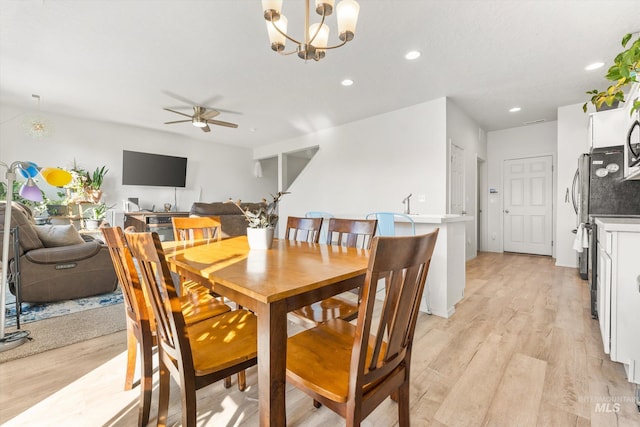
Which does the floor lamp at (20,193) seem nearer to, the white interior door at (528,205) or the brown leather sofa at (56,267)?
the brown leather sofa at (56,267)

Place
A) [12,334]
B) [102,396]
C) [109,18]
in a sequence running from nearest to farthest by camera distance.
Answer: [102,396] → [12,334] → [109,18]

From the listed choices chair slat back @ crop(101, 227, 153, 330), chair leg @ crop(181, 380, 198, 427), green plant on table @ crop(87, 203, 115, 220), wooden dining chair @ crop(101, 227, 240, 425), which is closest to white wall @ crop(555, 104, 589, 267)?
wooden dining chair @ crop(101, 227, 240, 425)

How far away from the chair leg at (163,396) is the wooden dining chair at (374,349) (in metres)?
0.58

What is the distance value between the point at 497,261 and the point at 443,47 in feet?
12.7

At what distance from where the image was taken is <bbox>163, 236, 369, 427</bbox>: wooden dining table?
834 mm

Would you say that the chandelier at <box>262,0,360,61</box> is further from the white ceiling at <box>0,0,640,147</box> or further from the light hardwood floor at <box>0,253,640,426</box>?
the light hardwood floor at <box>0,253,640,426</box>

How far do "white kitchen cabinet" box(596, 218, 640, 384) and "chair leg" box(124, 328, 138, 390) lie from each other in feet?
8.52

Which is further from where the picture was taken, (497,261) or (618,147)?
(497,261)

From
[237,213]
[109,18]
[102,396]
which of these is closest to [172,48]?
[109,18]

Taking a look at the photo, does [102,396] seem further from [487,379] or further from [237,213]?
[237,213]

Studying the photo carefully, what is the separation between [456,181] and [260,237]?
3.93 m

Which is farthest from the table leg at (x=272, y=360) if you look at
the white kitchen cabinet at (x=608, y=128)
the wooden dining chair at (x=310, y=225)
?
the white kitchen cabinet at (x=608, y=128)

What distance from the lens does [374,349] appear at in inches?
33.9

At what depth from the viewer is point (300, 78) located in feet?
11.3
